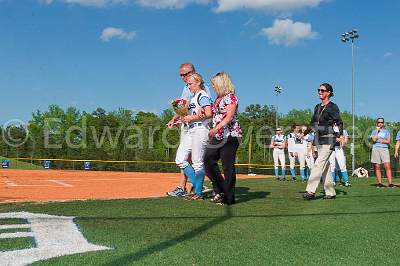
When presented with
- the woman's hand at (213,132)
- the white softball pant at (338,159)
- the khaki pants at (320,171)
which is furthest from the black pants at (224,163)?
the white softball pant at (338,159)

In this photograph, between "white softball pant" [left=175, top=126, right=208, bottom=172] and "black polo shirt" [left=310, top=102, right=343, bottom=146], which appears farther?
"black polo shirt" [left=310, top=102, right=343, bottom=146]

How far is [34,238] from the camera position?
401 cm

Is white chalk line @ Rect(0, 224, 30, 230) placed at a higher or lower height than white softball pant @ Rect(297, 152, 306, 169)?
lower

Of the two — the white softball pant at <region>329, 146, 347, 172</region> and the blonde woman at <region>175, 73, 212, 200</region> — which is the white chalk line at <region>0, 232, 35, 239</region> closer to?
the blonde woman at <region>175, 73, 212, 200</region>

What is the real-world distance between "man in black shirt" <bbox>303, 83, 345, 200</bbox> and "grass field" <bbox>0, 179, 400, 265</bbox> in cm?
90

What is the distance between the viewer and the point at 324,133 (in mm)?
7867

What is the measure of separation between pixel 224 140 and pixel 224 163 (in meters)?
0.35

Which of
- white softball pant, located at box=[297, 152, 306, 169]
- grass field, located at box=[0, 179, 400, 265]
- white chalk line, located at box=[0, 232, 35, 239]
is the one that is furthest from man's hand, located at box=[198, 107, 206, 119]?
white softball pant, located at box=[297, 152, 306, 169]

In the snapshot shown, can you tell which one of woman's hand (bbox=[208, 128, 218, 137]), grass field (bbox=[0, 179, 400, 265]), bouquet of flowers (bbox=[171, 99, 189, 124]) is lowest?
grass field (bbox=[0, 179, 400, 265])

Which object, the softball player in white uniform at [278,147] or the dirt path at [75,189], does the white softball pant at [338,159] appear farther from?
the dirt path at [75,189]

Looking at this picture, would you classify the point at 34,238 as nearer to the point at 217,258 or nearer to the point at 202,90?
the point at 217,258

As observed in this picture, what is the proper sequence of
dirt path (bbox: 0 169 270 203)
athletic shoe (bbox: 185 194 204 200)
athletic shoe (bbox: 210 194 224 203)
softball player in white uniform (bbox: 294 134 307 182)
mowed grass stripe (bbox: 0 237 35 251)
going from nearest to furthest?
mowed grass stripe (bbox: 0 237 35 251), athletic shoe (bbox: 210 194 224 203), athletic shoe (bbox: 185 194 204 200), dirt path (bbox: 0 169 270 203), softball player in white uniform (bbox: 294 134 307 182)

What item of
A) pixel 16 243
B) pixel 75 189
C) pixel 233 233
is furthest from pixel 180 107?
pixel 75 189

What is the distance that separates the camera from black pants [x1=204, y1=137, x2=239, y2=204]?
22.8ft
